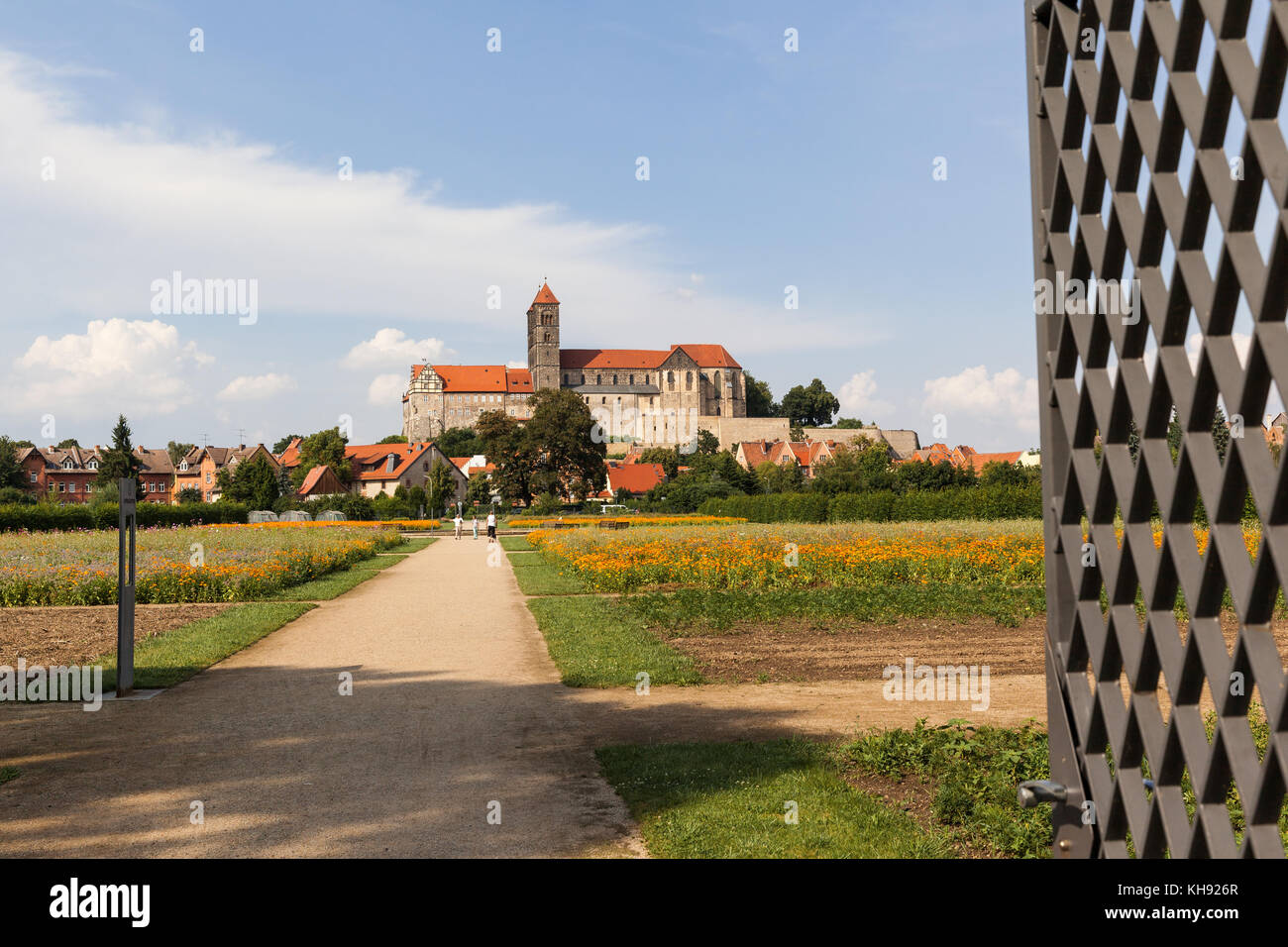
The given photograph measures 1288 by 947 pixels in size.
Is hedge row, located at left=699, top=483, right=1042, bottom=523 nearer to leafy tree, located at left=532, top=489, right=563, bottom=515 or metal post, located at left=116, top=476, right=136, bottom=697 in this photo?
leafy tree, located at left=532, top=489, right=563, bottom=515

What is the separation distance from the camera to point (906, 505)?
48.8 m

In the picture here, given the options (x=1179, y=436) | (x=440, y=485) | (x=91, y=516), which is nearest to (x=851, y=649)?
(x=1179, y=436)

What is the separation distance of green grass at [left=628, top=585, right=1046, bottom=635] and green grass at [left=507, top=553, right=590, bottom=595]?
103 inches

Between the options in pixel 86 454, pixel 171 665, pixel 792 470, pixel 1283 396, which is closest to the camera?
pixel 1283 396

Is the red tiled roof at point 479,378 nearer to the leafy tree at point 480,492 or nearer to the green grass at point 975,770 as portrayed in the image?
the leafy tree at point 480,492

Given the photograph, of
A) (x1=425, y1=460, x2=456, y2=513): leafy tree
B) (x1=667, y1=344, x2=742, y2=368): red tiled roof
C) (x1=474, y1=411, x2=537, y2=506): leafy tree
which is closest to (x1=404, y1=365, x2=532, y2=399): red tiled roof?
(x1=667, y1=344, x2=742, y2=368): red tiled roof

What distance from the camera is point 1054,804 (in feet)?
9.20

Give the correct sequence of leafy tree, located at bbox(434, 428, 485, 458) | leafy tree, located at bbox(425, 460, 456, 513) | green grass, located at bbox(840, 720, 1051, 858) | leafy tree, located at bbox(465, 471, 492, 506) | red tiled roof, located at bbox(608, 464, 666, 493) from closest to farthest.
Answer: green grass, located at bbox(840, 720, 1051, 858)
leafy tree, located at bbox(425, 460, 456, 513)
leafy tree, located at bbox(465, 471, 492, 506)
red tiled roof, located at bbox(608, 464, 666, 493)
leafy tree, located at bbox(434, 428, 485, 458)

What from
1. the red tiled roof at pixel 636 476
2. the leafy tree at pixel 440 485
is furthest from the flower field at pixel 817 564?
the red tiled roof at pixel 636 476

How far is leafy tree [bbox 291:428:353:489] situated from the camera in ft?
380
